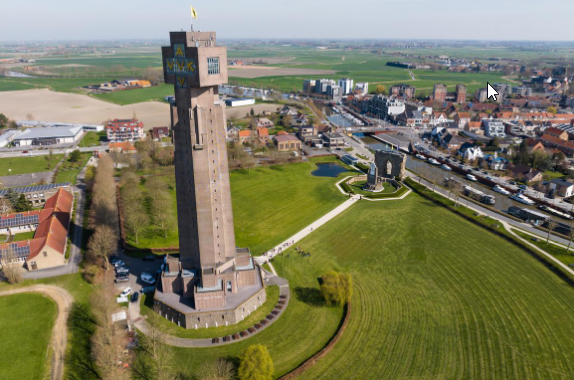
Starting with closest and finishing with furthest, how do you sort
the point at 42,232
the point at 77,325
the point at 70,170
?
the point at 77,325
the point at 42,232
the point at 70,170

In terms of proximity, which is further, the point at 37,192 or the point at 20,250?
Answer: the point at 37,192

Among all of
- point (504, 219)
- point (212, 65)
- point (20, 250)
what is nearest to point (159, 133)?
point (20, 250)

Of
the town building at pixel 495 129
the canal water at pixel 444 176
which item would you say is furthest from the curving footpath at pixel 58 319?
the town building at pixel 495 129

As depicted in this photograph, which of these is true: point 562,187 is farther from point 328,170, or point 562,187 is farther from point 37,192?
point 37,192

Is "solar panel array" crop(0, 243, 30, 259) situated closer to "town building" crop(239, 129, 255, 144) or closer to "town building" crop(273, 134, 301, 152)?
"town building" crop(239, 129, 255, 144)

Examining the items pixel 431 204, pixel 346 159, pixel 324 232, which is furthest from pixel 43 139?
pixel 431 204

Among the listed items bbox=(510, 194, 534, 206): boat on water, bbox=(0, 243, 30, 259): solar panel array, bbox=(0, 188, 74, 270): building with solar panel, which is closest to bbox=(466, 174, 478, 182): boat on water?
bbox=(510, 194, 534, 206): boat on water
